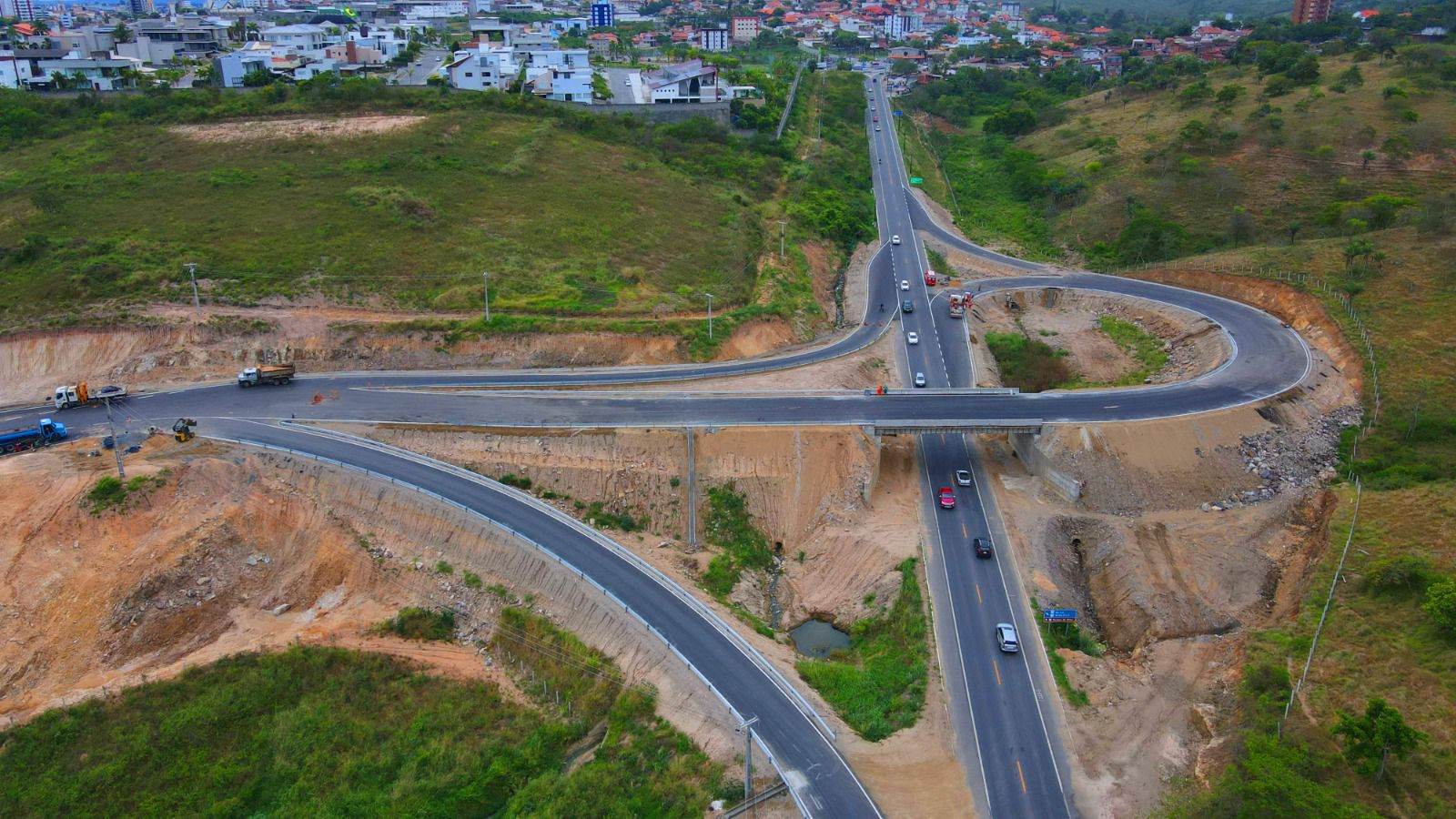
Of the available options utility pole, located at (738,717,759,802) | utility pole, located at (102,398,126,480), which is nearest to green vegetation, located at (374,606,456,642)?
utility pole, located at (102,398,126,480)

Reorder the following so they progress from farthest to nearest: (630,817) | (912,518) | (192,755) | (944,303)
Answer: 1. (944,303)
2. (912,518)
3. (192,755)
4. (630,817)

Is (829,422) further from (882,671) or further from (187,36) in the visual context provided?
(187,36)

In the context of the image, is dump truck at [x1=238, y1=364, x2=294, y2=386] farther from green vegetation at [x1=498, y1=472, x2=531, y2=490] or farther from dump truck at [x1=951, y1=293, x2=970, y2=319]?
dump truck at [x1=951, y1=293, x2=970, y2=319]

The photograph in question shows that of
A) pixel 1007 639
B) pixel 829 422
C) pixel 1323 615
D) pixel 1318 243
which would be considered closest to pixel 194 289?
pixel 829 422

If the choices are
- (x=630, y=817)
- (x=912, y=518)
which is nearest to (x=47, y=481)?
(x=630, y=817)

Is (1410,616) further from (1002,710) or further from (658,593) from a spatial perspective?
(658,593)

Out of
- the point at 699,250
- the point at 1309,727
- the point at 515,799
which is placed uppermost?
the point at 699,250

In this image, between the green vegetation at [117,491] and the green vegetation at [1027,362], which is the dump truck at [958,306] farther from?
the green vegetation at [117,491]
